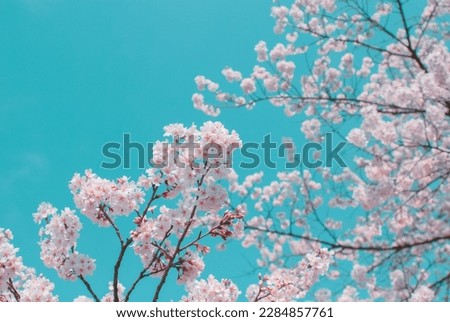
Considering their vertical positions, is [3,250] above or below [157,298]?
above

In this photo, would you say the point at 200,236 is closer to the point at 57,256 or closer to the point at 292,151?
the point at 57,256

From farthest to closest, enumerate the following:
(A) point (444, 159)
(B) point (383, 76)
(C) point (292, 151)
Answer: (B) point (383, 76)
(C) point (292, 151)
(A) point (444, 159)

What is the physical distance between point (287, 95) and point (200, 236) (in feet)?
20.3

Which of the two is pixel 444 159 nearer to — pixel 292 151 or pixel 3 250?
pixel 292 151

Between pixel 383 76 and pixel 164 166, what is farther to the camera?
pixel 383 76

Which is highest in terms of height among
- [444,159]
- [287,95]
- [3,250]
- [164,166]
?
[287,95]

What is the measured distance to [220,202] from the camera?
279cm

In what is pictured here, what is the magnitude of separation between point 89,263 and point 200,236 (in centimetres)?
72

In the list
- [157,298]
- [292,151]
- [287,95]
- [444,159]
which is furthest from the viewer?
[292,151]
